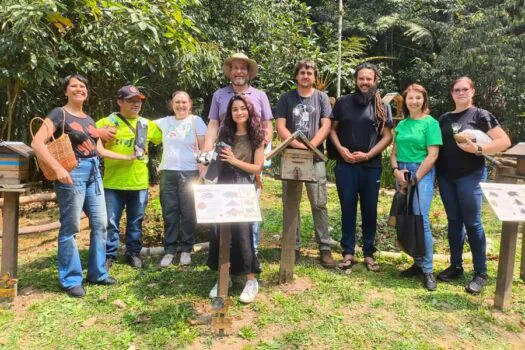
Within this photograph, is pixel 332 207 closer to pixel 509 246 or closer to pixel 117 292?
pixel 509 246

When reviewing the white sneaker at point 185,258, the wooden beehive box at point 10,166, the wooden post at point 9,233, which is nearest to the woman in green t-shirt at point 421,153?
the white sneaker at point 185,258

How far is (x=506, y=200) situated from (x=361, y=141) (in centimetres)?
137

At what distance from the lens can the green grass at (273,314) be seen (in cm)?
307

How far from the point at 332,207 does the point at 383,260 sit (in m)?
2.53

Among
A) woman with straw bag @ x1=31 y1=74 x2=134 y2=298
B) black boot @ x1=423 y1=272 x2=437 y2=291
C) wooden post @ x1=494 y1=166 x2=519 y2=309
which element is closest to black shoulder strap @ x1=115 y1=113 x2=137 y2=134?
woman with straw bag @ x1=31 y1=74 x2=134 y2=298

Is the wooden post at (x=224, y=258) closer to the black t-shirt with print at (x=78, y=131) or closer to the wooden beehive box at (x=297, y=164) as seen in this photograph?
the wooden beehive box at (x=297, y=164)

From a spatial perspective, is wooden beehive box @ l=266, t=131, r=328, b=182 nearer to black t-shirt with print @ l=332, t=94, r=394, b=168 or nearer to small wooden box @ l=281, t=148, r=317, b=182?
small wooden box @ l=281, t=148, r=317, b=182

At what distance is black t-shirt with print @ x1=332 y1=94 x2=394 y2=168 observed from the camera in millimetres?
4191

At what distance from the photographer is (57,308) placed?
11.5 feet

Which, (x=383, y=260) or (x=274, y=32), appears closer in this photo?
(x=383, y=260)

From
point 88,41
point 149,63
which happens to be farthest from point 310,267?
point 88,41

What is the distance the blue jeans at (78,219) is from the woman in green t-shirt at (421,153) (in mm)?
2857

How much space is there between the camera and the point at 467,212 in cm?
384

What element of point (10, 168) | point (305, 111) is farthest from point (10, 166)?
point (305, 111)
